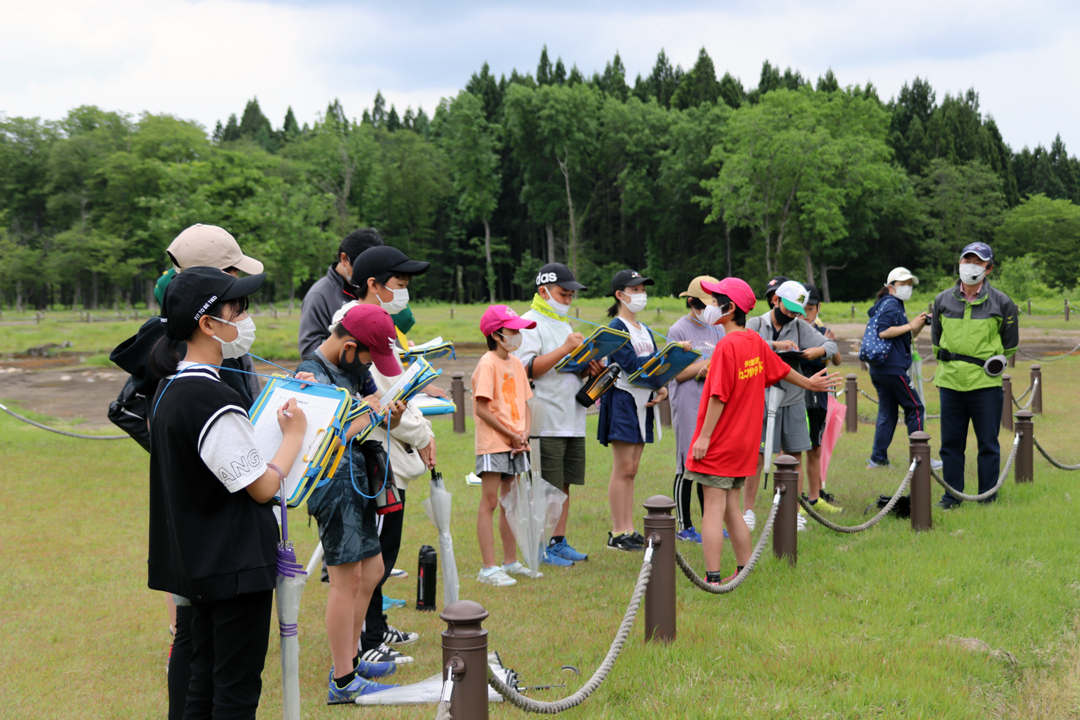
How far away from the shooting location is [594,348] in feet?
21.7

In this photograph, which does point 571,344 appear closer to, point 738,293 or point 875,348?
point 738,293

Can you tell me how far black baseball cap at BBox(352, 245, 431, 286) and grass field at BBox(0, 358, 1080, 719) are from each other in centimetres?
221

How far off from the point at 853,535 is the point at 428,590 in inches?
145

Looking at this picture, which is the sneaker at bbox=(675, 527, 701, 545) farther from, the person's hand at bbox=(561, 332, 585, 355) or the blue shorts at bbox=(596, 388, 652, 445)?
the person's hand at bbox=(561, 332, 585, 355)

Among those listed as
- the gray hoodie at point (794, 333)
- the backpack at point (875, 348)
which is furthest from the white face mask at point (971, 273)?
the backpack at point (875, 348)

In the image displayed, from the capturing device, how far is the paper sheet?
331cm

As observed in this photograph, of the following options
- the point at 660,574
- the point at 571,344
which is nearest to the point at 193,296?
the point at 660,574

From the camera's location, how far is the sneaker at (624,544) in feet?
22.8

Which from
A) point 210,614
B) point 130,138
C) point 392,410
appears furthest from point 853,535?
point 130,138

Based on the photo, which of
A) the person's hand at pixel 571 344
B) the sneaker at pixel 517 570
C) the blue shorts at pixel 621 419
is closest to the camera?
the sneaker at pixel 517 570

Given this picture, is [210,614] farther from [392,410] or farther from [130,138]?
[130,138]

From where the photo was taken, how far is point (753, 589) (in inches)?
223

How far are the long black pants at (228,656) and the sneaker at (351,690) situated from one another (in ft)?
3.91

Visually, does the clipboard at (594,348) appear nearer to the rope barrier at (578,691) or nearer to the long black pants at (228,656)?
the rope barrier at (578,691)
